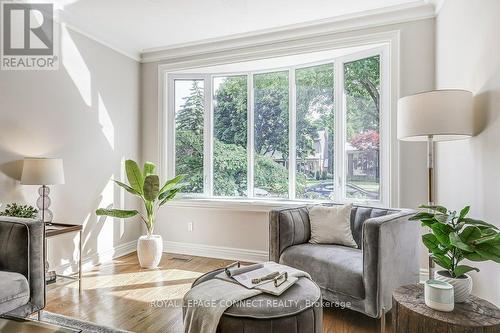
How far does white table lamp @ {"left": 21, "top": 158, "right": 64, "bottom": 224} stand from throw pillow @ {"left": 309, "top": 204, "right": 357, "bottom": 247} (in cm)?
225

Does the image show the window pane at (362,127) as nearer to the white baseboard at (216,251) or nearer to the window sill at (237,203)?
the window sill at (237,203)

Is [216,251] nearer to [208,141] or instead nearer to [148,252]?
[148,252]

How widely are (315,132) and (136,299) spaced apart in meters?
2.52

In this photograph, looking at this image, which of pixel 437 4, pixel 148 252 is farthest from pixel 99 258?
pixel 437 4

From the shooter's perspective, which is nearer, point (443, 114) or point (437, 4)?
point (443, 114)

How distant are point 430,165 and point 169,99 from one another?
321 cm

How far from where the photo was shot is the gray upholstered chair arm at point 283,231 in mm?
2564

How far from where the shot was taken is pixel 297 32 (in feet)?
11.0

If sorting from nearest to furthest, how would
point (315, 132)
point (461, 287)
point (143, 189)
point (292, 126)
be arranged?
point (461, 287)
point (143, 189)
point (315, 132)
point (292, 126)

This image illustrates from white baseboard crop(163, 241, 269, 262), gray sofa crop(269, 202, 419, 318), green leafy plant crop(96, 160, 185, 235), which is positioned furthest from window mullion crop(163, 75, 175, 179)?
gray sofa crop(269, 202, 419, 318)

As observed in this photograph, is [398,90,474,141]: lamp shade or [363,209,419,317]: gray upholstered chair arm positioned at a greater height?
[398,90,474,141]: lamp shade

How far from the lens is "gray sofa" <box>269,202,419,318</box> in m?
2.00

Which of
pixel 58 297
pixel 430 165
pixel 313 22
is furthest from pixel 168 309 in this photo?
pixel 313 22

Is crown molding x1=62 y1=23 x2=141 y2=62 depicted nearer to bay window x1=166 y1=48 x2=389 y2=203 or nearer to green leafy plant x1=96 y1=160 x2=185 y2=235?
bay window x1=166 y1=48 x2=389 y2=203
